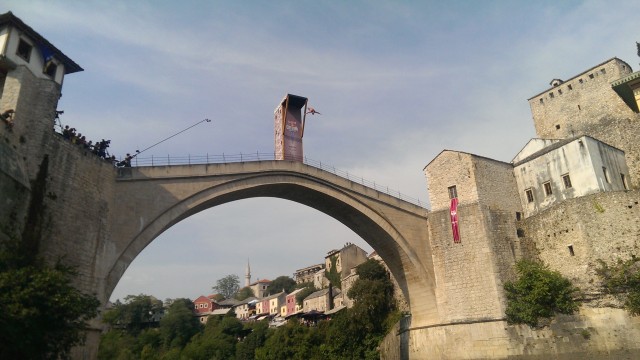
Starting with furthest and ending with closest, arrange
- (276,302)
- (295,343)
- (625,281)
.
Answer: (276,302) → (295,343) → (625,281)

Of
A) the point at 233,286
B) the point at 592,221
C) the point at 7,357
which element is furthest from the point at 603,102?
the point at 233,286

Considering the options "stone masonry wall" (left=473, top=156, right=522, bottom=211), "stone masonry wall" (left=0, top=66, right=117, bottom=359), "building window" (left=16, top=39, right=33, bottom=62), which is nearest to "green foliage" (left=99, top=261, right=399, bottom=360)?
"stone masonry wall" (left=473, top=156, right=522, bottom=211)

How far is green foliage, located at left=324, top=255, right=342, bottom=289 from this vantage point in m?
53.6

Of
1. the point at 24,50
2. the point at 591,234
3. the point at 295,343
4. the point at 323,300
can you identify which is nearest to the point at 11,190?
the point at 24,50

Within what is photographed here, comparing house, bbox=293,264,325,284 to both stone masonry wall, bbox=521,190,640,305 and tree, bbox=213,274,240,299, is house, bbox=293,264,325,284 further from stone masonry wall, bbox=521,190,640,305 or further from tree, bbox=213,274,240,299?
stone masonry wall, bbox=521,190,640,305

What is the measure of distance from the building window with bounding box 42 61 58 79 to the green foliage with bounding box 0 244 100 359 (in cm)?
681

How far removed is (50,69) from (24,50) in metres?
1.04

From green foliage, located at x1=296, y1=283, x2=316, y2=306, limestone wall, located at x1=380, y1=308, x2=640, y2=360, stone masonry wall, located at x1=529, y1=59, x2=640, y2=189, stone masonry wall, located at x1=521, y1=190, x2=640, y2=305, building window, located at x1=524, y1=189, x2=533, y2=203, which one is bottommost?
limestone wall, located at x1=380, y1=308, x2=640, y2=360

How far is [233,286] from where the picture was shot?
111 m

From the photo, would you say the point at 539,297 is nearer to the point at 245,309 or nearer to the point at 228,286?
the point at 245,309

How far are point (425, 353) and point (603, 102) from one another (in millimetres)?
17818

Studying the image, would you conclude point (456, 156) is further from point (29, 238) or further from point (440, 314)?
point (29, 238)

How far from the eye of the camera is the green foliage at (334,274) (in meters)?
53.6

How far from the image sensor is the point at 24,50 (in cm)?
1551
